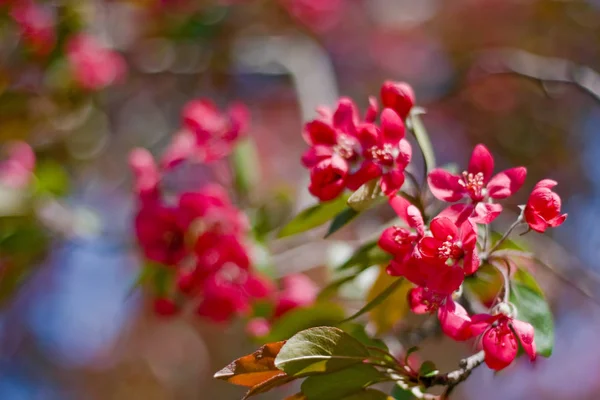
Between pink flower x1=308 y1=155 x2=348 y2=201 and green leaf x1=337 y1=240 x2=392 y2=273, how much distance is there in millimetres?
128

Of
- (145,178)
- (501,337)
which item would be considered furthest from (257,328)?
(501,337)

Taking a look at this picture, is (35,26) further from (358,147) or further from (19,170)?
(358,147)

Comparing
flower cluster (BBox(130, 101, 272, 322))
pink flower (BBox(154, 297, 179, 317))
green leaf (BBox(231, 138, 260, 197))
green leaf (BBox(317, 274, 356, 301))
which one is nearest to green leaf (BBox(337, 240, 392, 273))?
green leaf (BBox(317, 274, 356, 301))

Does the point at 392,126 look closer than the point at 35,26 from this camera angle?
Yes

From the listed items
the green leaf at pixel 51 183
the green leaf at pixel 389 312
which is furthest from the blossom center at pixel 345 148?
the green leaf at pixel 51 183

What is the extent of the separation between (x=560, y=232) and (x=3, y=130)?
182 centimetres

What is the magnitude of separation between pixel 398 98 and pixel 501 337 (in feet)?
1.04

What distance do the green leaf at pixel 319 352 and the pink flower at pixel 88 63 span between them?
1665 millimetres

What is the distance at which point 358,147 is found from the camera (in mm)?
880

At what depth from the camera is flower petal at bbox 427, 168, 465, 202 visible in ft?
2.63

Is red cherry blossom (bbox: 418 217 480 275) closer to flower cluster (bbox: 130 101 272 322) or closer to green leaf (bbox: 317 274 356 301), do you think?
green leaf (bbox: 317 274 356 301)

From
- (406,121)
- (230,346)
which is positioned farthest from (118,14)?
(406,121)

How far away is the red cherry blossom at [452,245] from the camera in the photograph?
2.34 feet

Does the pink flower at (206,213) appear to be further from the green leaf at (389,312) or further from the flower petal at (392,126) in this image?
the flower petal at (392,126)
